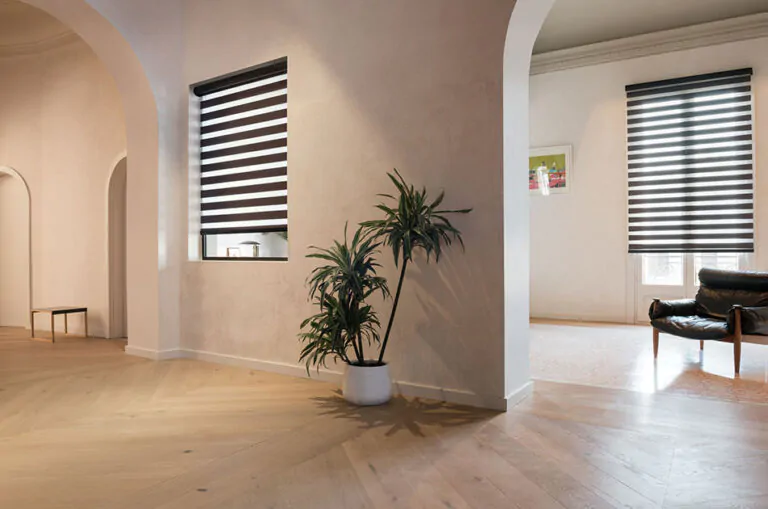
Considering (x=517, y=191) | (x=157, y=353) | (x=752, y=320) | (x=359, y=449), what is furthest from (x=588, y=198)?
(x=359, y=449)

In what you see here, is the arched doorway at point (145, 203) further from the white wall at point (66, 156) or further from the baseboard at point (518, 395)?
the baseboard at point (518, 395)

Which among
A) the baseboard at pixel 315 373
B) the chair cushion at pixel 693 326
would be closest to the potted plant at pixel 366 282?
the baseboard at pixel 315 373

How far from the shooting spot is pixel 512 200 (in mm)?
3924

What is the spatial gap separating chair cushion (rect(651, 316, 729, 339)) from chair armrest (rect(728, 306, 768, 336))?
10 centimetres

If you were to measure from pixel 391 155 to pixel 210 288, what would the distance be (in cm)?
232

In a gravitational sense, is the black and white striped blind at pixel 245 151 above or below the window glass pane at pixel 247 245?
above

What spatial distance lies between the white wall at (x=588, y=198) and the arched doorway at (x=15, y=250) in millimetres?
6992

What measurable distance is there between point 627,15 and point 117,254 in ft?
22.3

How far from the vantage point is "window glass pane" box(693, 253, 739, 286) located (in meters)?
7.25

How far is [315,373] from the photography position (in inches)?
185

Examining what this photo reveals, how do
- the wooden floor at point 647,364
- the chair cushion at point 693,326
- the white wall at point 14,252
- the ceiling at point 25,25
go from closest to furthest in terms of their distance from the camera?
the wooden floor at point 647,364 < the chair cushion at point 693,326 < the ceiling at point 25,25 < the white wall at point 14,252

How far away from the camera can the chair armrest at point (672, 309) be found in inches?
218

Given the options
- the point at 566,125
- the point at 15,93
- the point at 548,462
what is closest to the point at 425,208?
the point at 548,462

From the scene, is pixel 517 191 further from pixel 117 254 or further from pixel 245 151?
pixel 117 254
